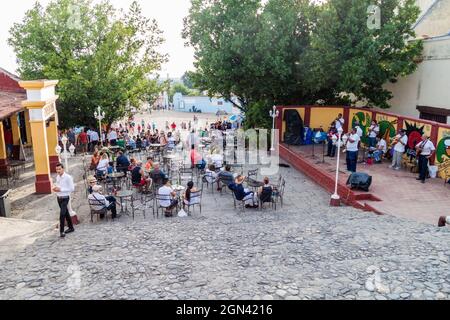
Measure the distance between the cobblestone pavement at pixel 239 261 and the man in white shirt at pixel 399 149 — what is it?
18.8 feet

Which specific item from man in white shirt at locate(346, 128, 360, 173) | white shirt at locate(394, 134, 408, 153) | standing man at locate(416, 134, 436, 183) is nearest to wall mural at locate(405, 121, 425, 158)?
white shirt at locate(394, 134, 408, 153)

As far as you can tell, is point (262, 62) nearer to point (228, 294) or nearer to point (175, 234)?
point (175, 234)

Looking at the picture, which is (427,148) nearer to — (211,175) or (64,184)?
(211,175)

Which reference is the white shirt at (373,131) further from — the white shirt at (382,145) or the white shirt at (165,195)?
the white shirt at (165,195)

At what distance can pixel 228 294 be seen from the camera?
5668 mm

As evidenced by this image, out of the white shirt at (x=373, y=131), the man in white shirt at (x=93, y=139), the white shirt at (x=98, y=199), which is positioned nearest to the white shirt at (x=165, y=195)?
the white shirt at (x=98, y=199)

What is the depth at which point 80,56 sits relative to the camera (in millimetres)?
24250

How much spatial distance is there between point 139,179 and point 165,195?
2.69 m

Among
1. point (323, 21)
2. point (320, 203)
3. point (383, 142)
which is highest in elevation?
point (323, 21)

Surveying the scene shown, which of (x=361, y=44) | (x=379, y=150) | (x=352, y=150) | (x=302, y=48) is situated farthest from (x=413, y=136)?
(x=302, y=48)

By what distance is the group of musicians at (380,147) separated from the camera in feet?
43.4

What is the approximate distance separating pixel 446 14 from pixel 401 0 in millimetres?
3241
